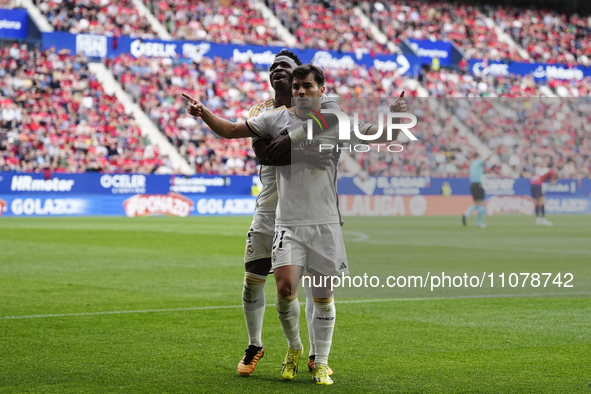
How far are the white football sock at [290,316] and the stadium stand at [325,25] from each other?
39181mm

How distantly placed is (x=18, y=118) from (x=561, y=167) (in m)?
20.5

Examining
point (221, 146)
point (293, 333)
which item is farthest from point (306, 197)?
point (221, 146)

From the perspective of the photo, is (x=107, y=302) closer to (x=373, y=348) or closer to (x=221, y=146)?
(x=373, y=348)

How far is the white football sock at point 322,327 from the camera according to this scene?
503 centimetres

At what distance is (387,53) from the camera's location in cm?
4525

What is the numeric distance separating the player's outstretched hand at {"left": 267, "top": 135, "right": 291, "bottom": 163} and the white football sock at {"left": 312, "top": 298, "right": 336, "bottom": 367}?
99 centimetres

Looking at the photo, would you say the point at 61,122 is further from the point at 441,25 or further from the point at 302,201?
the point at 302,201

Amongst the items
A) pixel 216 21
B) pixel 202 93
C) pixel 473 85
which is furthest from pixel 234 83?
pixel 473 85

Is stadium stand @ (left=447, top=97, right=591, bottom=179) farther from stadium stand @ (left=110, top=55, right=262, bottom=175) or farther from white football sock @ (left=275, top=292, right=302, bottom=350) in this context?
stadium stand @ (left=110, top=55, right=262, bottom=175)

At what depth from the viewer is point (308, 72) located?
16.0 ft

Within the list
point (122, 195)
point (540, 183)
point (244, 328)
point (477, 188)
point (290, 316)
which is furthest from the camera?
→ point (122, 195)

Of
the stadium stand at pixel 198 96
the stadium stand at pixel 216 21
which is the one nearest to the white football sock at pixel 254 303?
the stadium stand at pixel 198 96

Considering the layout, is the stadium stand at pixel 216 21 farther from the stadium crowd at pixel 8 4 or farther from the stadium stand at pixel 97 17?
the stadium crowd at pixel 8 4

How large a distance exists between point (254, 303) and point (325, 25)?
41516 millimetres
